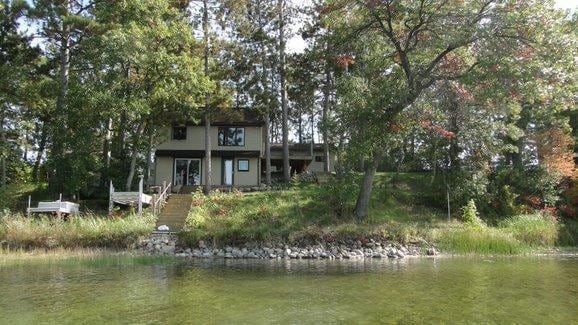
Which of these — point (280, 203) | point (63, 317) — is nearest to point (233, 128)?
point (280, 203)

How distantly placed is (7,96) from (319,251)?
775 inches

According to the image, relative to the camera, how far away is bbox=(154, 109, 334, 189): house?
35031 mm

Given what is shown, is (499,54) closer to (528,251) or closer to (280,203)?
(528,251)

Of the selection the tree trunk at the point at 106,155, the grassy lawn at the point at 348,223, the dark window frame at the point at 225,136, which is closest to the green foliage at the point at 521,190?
the grassy lawn at the point at 348,223

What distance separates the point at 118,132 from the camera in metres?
30.5

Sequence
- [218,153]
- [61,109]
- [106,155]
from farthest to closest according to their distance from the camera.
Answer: [218,153] < [106,155] < [61,109]

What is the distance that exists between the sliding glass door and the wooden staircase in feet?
25.5

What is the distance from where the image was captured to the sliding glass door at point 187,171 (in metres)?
35.5

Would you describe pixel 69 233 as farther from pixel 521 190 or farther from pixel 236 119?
pixel 521 190

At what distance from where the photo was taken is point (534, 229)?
23312 millimetres

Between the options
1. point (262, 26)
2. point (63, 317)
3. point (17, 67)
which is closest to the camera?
point (63, 317)

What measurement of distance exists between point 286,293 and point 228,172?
80.8ft

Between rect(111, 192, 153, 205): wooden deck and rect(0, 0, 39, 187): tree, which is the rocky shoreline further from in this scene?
rect(0, 0, 39, 187): tree

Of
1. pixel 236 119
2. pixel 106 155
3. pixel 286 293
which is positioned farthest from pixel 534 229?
pixel 106 155
